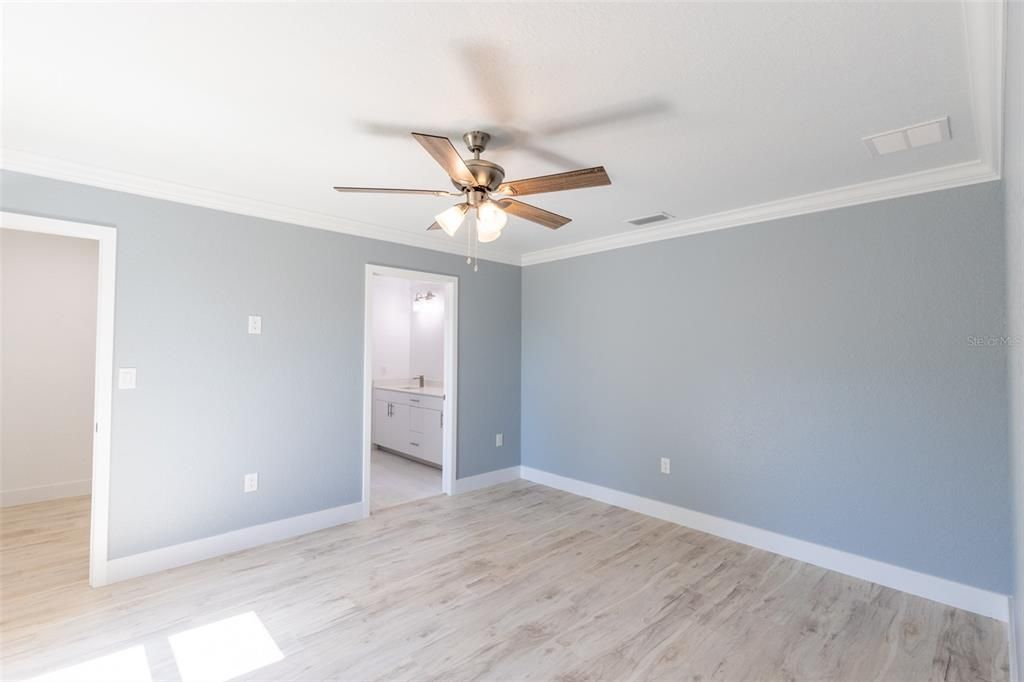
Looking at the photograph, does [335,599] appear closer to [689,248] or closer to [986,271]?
[689,248]

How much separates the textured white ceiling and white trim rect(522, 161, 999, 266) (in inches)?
4.8

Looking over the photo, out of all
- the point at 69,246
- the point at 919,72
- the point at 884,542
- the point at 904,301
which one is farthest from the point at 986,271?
the point at 69,246

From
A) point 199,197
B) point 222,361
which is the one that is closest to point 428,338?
point 222,361

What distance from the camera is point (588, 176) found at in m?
1.95

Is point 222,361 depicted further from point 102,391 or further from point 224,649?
point 224,649

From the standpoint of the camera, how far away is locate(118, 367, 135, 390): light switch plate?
109 inches

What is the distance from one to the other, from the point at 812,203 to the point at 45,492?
6667mm

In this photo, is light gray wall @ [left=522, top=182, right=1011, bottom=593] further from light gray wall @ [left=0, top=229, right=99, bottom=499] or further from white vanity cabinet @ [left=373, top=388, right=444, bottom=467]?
light gray wall @ [left=0, top=229, right=99, bottom=499]

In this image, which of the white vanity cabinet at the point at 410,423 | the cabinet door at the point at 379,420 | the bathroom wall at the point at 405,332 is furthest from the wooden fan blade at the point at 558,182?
the cabinet door at the point at 379,420

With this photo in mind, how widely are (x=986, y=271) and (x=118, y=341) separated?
4.91 meters

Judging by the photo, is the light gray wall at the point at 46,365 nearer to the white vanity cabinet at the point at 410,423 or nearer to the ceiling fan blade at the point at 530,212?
the white vanity cabinet at the point at 410,423

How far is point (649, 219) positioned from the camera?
11.8 ft

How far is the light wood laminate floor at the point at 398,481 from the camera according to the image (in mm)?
4301

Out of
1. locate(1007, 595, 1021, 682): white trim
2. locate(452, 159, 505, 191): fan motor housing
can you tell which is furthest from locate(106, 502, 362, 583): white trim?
locate(1007, 595, 1021, 682): white trim
